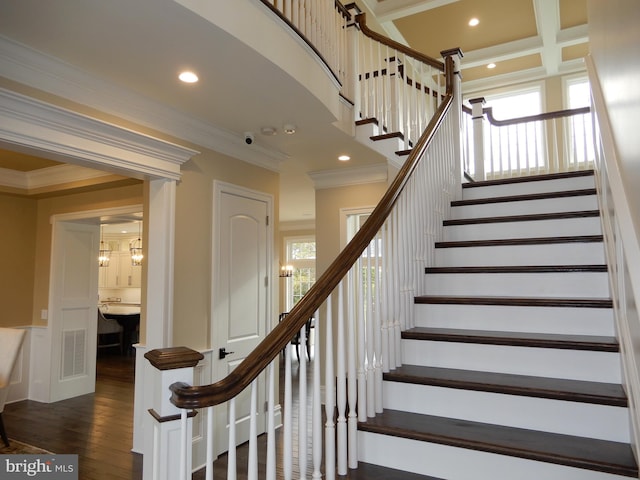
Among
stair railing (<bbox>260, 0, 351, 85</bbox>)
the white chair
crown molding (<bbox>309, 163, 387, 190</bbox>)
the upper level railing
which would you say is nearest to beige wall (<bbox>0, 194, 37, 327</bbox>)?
the white chair

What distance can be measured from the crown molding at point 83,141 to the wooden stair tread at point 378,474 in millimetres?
2420

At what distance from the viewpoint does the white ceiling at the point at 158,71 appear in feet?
6.81

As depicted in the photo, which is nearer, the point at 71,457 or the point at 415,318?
the point at 415,318

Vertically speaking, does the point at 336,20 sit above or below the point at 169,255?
above

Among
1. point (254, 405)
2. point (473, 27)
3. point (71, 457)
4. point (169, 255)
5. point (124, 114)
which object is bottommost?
point (71, 457)

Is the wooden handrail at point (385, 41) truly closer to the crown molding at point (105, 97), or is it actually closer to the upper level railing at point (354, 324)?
the upper level railing at point (354, 324)

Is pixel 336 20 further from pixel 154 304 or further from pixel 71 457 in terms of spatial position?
pixel 71 457

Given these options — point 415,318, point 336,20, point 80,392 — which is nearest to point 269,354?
point 415,318

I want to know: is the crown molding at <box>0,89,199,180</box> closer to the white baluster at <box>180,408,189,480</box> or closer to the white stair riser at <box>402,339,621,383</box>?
the white baluster at <box>180,408,189,480</box>

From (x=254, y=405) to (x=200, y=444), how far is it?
2387 millimetres

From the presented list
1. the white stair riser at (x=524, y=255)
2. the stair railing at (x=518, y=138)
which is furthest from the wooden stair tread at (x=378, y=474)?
the stair railing at (x=518, y=138)

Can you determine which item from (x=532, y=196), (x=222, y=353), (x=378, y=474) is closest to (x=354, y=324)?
(x=378, y=474)

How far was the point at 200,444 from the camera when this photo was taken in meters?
3.39

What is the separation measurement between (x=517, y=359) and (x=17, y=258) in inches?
228
